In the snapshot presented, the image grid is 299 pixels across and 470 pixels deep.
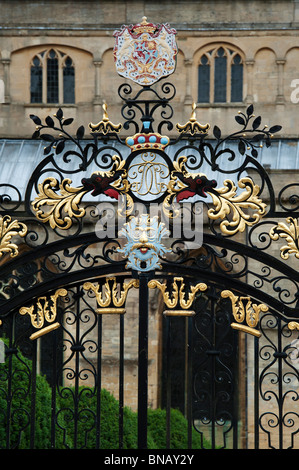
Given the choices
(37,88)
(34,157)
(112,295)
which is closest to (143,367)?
(112,295)

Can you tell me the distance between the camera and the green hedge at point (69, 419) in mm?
11922

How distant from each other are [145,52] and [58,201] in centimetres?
167

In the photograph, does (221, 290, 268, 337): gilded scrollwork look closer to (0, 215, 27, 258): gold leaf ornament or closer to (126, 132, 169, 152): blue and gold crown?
(126, 132, 169, 152): blue and gold crown

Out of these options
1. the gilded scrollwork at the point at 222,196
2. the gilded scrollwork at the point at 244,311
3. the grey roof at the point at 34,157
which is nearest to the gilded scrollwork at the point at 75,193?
the gilded scrollwork at the point at 222,196

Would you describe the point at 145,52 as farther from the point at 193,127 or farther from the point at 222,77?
the point at 222,77

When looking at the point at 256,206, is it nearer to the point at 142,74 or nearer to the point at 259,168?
the point at 259,168

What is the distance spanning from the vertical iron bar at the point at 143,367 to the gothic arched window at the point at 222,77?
19.5 metres

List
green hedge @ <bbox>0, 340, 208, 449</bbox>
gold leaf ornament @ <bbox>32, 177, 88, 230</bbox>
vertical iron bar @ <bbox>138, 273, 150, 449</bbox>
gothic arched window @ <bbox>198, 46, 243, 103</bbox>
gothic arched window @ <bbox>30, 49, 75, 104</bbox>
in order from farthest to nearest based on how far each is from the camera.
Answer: gothic arched window @ <bbox>30, 49, 75, 104</bbox> → gothic arched window @ <bbox>198, 46, 243, 103</bbox> → green hedge @ <bbox>0, 340, 208, 449</bbox> → gold leaf ornament @ <bbox>32, 177, 88, 230</bbox> → vertical iron bar @ <bbox>138, 273, 150, 449</bbox>

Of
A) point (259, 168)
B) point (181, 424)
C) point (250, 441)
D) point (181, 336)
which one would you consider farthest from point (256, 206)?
point (181, 336)

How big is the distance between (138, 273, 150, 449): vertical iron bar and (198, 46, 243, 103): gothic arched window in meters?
19.5

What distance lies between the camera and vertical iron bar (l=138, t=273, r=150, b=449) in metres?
11.3

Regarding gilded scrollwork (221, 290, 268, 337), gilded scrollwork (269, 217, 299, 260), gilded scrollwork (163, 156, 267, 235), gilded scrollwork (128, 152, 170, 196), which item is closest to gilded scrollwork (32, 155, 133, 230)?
gilded scrollwork (128, 152, 170, 196)

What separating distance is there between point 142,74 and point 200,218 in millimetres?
1600
